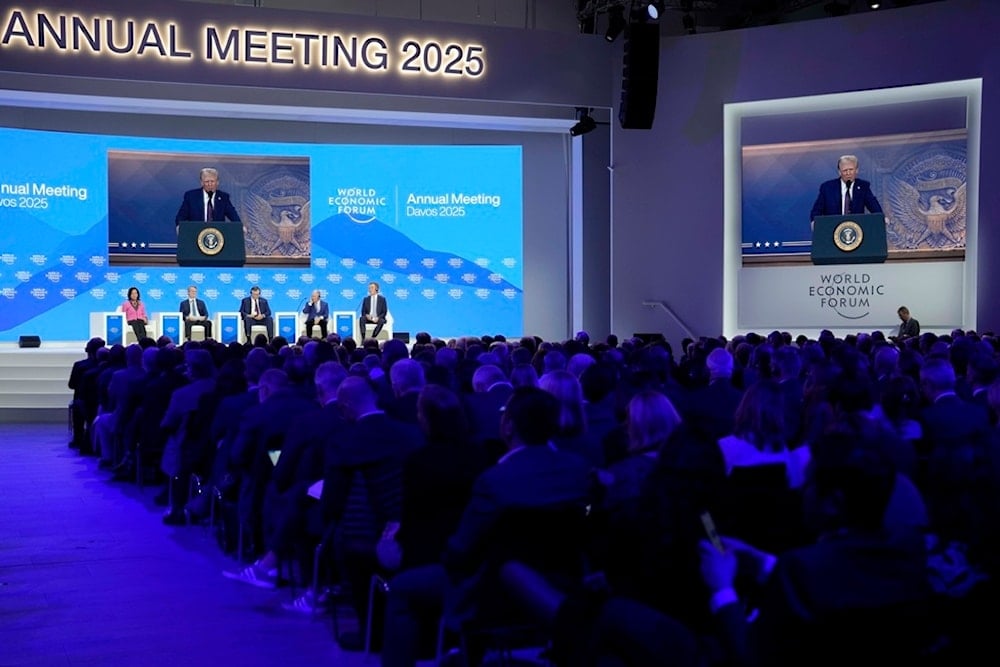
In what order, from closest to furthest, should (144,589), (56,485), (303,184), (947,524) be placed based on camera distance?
1. (947,524)
2. (144,589)
3. (56,485)
4. (303,184)

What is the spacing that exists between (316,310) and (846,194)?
7.95m

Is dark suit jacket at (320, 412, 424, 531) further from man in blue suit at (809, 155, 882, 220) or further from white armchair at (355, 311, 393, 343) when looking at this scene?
man in blue suit at (809, 155, 882, 220)

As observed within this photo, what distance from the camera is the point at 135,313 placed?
52.0 feet

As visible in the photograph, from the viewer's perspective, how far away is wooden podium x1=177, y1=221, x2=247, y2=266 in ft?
53.3

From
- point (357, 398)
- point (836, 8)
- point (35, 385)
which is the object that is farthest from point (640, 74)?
point (357, 398)

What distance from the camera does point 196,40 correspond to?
47.7ft

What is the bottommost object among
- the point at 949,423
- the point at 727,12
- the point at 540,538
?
the point at 540,538

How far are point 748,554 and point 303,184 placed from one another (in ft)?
A: 52.2

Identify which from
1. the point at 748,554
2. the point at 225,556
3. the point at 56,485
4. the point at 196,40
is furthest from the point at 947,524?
the point at 196,40

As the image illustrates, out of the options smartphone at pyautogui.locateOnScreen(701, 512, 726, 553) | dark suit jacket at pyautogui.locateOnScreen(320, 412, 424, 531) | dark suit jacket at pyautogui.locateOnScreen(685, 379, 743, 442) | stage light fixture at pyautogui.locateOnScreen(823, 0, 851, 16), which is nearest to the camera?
smartphone at pyautogui.locateOnScreen(701, 512, 726, 553)

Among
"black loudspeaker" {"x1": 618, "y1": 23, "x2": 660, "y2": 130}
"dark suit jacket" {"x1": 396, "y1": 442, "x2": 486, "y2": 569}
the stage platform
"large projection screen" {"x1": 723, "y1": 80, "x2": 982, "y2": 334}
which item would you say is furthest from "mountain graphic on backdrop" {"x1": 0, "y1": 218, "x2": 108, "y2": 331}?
"dark suit jacket" {"x1": 396, "y1": 442, "x2": 486, "y2": 569}

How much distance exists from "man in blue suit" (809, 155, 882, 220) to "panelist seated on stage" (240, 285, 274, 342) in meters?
8.16

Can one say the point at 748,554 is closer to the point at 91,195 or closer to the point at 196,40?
the point at 196,40

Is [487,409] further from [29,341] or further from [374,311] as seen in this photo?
[29,341]
